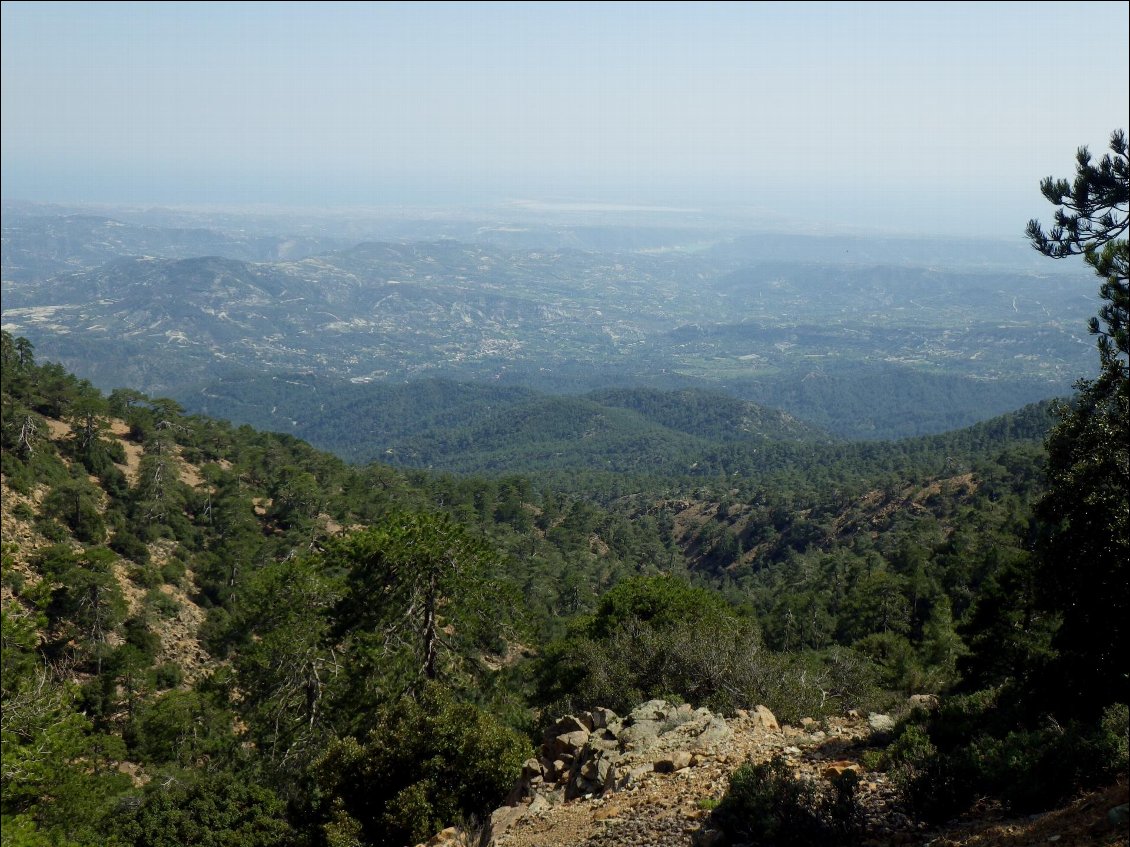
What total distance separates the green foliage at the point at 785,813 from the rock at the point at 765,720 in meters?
3.42

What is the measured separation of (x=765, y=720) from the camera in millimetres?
11820

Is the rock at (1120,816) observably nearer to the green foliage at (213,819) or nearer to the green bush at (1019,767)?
the green bush at (1019,767)

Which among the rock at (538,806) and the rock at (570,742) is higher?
the rock at (538,806)

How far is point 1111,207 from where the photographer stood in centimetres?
825

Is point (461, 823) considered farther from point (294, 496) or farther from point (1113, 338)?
point (294, 496)

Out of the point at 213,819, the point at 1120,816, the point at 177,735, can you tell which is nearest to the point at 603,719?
the point at 213,819

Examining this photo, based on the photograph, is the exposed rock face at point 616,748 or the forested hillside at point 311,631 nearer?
the exposed rock face at point 616,748

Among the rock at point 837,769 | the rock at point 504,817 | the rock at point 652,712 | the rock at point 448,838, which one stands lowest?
the rock at point 448,838

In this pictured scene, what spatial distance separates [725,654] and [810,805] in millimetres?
6657

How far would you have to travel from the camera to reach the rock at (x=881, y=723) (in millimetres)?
11146

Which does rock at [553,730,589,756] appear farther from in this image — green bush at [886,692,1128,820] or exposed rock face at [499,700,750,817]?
green bush at [886,692,1128,820]

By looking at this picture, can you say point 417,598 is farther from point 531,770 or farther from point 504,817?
point 504,817

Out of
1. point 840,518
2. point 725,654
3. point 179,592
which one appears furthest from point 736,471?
point 725,654

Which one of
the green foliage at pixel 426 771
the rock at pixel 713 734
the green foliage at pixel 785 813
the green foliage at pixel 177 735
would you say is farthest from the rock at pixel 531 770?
the green foliage at pixel 177 735
